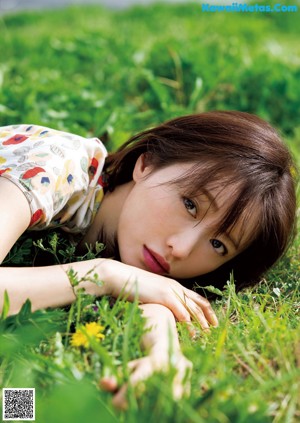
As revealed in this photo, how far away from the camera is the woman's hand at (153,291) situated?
1871 mm

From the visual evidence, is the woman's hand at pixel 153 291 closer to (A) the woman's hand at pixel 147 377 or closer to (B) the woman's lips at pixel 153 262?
(B) the woman's lips at pixel 153 262

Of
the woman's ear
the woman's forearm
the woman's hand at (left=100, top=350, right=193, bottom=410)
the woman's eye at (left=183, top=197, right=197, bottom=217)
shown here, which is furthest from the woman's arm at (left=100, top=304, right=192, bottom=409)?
the woman's ear

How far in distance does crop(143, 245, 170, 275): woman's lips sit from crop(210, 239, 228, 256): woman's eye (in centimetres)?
17

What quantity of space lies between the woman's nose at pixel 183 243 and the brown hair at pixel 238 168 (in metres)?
0.10

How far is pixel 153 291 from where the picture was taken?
1.93 meters

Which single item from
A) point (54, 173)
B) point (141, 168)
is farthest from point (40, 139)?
point (141, 168)

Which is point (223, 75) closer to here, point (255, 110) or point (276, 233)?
point (255, 110)

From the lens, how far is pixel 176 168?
2.18 meters

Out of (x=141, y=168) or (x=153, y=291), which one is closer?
(x=153, y=291)

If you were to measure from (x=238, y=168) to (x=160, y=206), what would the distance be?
280 mm

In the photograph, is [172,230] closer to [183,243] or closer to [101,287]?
[183,243]

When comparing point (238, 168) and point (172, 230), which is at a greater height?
point (238, 168)

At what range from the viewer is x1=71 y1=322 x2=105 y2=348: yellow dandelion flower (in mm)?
1599

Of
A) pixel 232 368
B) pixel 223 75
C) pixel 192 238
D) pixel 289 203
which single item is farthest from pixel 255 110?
pixel 232 368
